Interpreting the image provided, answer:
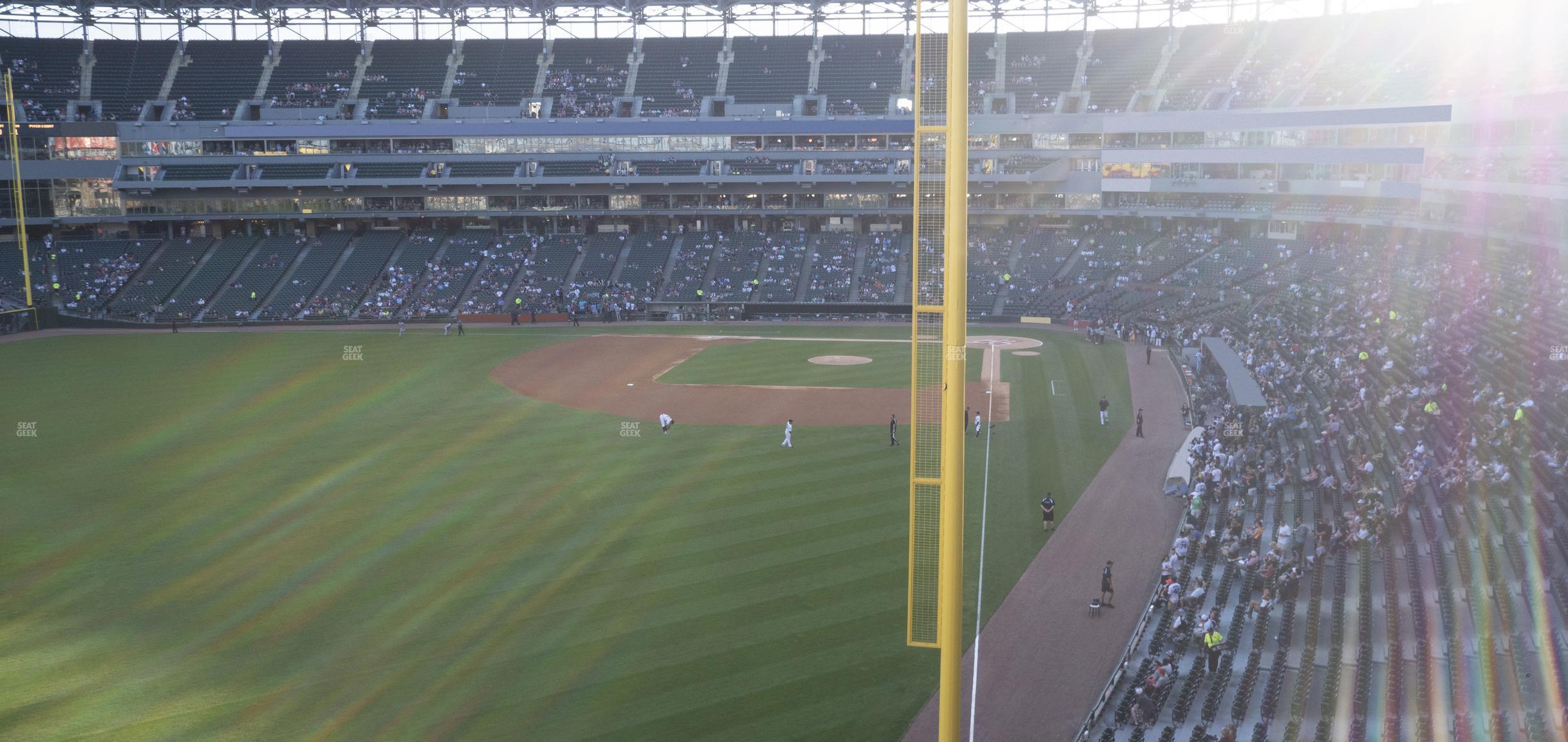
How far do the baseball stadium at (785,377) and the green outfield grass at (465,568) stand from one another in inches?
5.1

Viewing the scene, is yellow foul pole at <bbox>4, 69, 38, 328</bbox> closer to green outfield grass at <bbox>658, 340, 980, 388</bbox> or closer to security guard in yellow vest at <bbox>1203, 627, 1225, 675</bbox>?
green outfield grass at <bbox>658, 340, 980, 388</bbox>

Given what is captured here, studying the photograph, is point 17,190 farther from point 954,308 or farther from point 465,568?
point 954,308

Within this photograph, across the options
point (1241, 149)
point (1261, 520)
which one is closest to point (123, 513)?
point (1261, 520)

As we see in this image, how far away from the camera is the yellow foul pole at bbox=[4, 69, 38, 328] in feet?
189

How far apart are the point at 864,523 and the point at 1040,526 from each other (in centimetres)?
386

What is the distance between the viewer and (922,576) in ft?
60.5

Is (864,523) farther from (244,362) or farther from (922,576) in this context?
(244,362)

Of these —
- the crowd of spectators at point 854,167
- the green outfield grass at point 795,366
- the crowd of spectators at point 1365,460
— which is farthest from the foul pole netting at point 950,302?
the crowd of spectators at point 854,167

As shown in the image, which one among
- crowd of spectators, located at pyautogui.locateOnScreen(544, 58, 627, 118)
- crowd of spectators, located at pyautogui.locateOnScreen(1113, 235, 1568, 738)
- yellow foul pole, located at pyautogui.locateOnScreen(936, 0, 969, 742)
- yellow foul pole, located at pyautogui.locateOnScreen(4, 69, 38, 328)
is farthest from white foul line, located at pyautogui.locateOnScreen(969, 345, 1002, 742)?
yellow foul pole, located at pyautogui.locateOnScreen(4, 69, 38, 328)

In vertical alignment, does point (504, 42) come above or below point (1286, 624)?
above

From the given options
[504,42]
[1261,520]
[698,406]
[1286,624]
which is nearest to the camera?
[1286,624]

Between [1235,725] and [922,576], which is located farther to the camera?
[922,576]

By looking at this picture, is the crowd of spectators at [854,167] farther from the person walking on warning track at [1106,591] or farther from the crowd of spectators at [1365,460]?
the person walking on warning track at [1106,591]

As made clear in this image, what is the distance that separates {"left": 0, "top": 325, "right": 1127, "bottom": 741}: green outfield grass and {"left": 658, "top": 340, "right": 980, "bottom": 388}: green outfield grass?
281 inches
